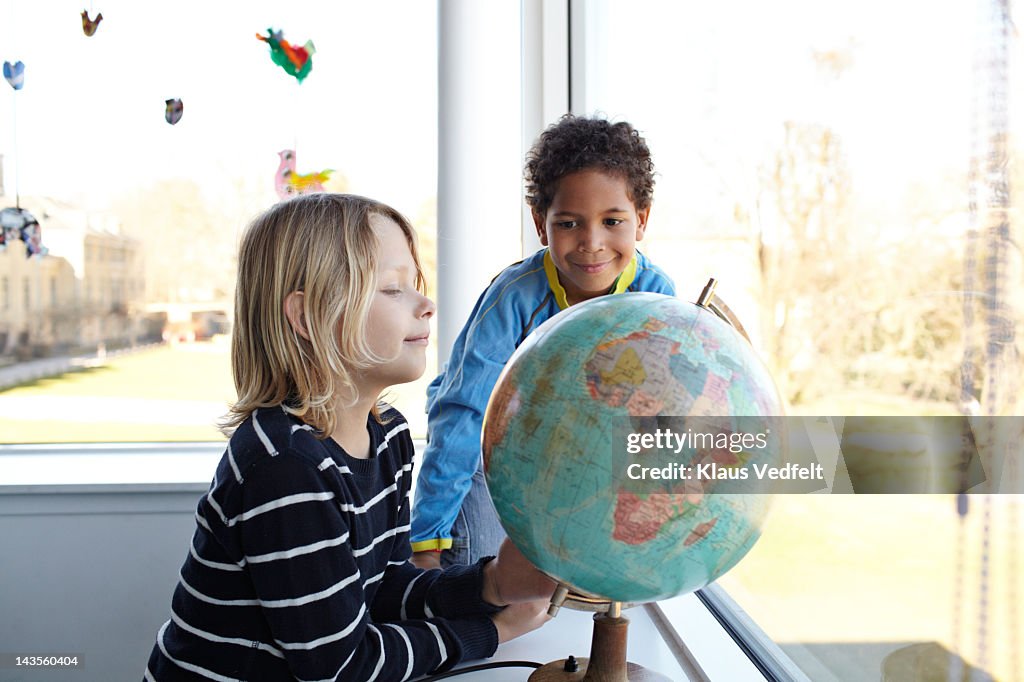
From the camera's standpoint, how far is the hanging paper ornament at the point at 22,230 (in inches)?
100

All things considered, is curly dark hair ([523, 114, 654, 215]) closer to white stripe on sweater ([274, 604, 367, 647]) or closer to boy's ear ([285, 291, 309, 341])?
boy's ear ([285, 291, 309, 341])

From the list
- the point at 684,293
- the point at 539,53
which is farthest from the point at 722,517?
the point at 539,53

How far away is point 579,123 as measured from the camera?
1532mm

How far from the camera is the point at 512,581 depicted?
1.10m

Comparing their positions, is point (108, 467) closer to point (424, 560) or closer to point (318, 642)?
point (424, 560)

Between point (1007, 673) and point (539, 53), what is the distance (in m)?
2.03

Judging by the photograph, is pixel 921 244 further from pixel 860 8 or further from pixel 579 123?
pixel 579 123

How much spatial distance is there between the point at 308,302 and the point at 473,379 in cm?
40

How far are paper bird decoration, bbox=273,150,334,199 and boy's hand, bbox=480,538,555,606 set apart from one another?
1395mm

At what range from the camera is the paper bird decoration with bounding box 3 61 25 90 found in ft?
8.16

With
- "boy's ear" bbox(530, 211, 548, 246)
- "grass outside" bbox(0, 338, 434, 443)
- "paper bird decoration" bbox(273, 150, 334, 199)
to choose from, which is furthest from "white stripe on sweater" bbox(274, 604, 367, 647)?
"grass outside" bbox(0, 338, 434, 443)

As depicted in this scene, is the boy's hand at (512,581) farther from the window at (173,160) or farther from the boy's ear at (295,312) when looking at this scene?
the window at (173,160)

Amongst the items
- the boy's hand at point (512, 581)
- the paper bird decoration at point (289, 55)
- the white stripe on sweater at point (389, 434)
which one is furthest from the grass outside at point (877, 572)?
the paper bird decoration at point (289, 55)

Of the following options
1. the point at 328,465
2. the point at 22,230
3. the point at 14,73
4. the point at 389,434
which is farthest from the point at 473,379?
the point at 14,73
